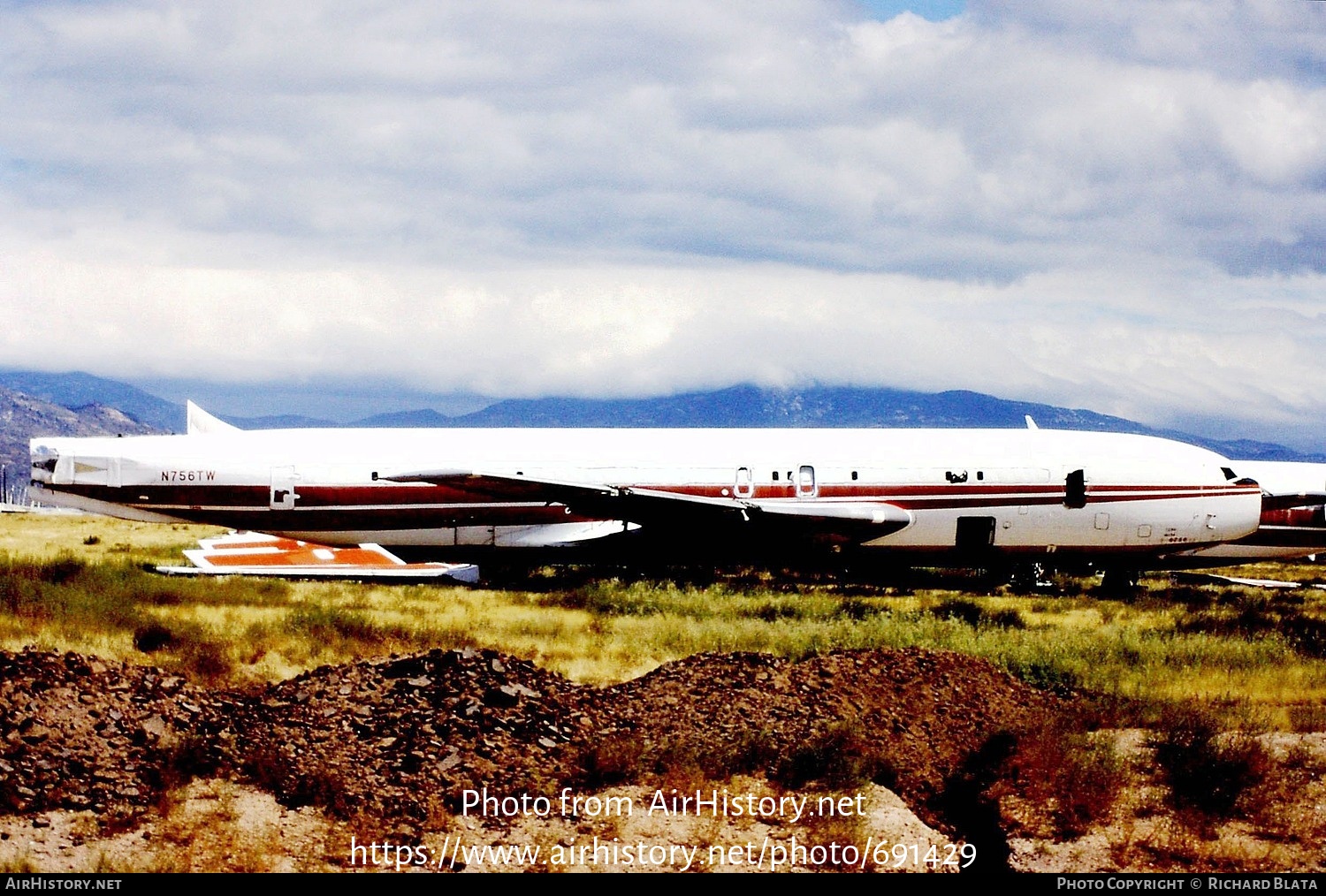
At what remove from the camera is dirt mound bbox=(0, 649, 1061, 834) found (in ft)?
36.0

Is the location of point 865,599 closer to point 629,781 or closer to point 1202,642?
point 1202,642

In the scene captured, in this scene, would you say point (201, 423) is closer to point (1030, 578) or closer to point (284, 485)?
point (284, 485)

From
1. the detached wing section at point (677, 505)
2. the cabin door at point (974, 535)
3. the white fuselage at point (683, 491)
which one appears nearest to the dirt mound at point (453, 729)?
the detached wing section at point (677, 505)

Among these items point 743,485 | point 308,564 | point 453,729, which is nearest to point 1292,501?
point 743,485

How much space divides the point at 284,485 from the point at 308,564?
1.89 meters

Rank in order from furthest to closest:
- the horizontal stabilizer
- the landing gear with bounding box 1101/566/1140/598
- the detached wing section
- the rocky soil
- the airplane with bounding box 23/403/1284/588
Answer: the horizontal stabilizer → the landing gear with bounding box 1101/566/1140/598 → the airplane with bounding box 23/403/1284/588 → the detached wing section → the rocky soil

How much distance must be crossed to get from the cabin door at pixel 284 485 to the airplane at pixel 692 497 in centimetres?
3

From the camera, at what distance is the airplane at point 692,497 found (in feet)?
88.6

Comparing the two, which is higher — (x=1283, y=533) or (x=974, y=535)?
(x=1283, y=533)

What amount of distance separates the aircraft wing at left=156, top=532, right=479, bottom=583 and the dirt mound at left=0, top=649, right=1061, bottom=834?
12.4m

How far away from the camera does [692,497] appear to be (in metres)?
26.5

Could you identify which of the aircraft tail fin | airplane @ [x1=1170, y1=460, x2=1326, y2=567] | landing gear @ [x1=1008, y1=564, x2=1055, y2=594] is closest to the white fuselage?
landing gear @ [x1=1008, y1=564, x2=1055, y2=594]

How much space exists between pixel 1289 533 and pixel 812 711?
23.2m

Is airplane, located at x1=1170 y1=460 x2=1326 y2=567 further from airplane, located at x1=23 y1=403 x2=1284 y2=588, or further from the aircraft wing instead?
the aircraft wing
